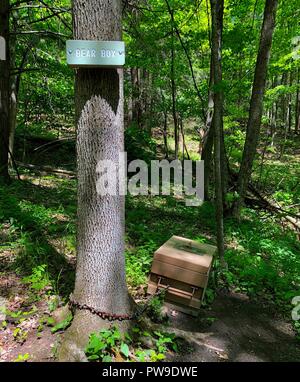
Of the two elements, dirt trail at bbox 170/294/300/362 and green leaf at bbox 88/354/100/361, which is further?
dirt trail at bbox 170/294/300/362

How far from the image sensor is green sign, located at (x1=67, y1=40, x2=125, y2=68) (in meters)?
2.45

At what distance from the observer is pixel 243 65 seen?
9477 millimetres

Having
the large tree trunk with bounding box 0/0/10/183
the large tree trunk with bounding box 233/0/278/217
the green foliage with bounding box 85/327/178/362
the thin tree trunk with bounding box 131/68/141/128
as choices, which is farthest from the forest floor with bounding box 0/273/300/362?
the thin tree trunk with bounding box 131/68/141/128

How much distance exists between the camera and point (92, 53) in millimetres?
2457

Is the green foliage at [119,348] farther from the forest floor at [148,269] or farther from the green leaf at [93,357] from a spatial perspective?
the forest floor at [148,269]

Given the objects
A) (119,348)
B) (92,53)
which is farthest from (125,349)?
(92,53)

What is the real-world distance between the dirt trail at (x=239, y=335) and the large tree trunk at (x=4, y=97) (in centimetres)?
498

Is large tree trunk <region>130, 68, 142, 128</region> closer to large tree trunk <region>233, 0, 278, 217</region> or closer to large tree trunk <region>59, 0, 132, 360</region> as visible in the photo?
large tree trunk <region>233, 0, 278, 217</region>

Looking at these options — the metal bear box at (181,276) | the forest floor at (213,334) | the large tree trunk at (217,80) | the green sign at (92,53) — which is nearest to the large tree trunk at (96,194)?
the green sign at (92,53)

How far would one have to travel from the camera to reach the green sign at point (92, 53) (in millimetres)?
2453

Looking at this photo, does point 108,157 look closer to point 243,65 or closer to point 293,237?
point 293,237

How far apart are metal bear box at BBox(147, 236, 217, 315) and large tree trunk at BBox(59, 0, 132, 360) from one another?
0.81 meters

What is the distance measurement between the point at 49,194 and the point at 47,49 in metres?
4.03

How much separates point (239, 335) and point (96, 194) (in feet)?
7.29
